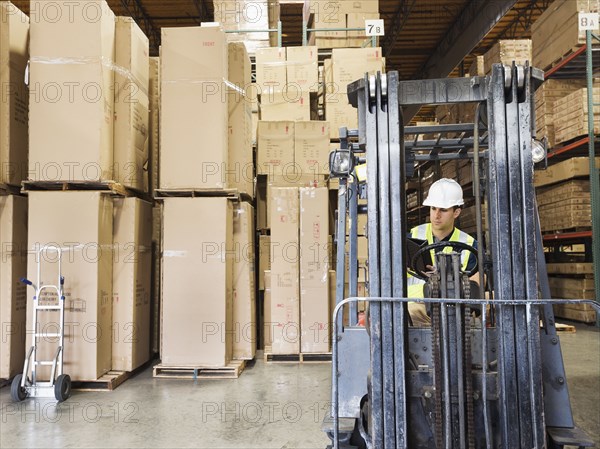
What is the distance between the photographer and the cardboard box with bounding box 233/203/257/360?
19.0 feet

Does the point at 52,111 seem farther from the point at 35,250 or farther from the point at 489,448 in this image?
the point at 489,448

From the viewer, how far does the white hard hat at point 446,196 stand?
3273 millimetres

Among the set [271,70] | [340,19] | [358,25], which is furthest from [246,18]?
[358,25]

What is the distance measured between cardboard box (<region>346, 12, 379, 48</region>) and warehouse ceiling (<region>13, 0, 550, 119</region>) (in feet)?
13.8

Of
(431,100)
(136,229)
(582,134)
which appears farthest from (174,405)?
(582,134)

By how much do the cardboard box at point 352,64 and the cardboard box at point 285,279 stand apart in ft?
7.60

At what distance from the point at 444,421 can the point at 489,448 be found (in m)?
0.19

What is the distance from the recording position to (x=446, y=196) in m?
3.28

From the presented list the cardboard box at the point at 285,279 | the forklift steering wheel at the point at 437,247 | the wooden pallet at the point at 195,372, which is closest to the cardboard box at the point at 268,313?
the cardboard box at the point at 285,279

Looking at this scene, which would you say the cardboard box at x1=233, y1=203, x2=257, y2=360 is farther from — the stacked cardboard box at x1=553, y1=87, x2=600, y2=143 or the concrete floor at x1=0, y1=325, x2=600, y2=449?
the stacked cardboard box at x1=553, y1=87, x2=600, y2=143

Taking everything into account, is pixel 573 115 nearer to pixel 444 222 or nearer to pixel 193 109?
pixel 444 222

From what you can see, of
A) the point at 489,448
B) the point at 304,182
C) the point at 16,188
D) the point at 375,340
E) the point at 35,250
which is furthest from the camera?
the point at 304,182

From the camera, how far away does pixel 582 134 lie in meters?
7.86

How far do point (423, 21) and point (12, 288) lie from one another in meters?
12.1
